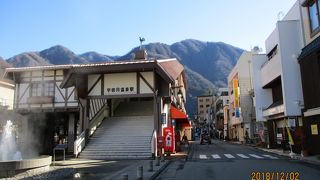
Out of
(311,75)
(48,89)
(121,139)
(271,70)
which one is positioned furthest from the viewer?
(271,70)

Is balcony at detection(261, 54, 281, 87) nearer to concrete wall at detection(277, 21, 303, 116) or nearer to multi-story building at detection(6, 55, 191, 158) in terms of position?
concrete wall at detection(277, 21, 303, 116)

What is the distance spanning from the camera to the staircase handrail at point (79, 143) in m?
23.6

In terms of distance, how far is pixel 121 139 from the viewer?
25.4 meters

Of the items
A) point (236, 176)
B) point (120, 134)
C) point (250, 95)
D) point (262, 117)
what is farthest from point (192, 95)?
point (236, 176)

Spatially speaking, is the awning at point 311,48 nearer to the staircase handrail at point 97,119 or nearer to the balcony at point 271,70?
the balcony at point 271,70

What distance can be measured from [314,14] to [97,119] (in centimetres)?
1872

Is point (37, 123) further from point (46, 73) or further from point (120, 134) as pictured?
point (120, 134)

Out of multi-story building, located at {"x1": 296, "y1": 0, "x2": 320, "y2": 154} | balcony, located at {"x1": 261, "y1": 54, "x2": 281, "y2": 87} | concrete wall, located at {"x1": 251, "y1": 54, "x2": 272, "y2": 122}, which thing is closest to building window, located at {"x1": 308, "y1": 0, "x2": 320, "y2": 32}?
multi-story building, located at {"x1": 296, "y1": 0, "x2": 320, "y2": 154}

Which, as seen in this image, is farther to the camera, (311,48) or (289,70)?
(289,70)

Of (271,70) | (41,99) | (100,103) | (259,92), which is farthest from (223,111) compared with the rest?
(41,99)

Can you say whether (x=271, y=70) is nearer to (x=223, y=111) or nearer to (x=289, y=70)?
(x=289, y=70)

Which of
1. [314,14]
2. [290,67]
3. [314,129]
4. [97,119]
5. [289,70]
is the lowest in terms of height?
[314,129]

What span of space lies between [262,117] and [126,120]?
1710 cm

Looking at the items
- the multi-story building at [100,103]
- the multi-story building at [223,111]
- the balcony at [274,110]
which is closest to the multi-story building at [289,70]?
the balcony at [274,110]
